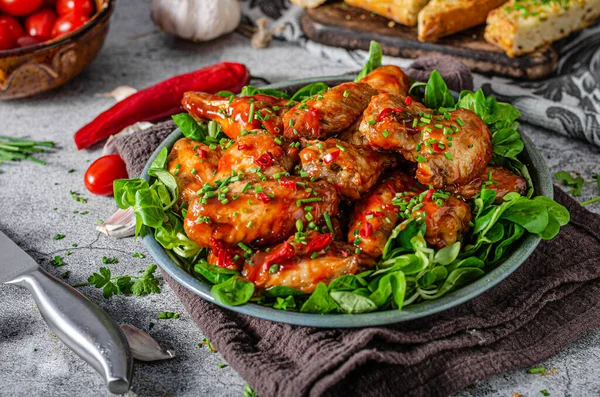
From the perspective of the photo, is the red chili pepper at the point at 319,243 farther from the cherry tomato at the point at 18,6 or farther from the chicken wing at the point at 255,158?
the cherry tomato at the point at 18,6

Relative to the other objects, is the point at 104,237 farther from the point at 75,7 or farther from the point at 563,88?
the point at 563,88

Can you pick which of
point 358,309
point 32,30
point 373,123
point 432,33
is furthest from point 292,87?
point 32,30

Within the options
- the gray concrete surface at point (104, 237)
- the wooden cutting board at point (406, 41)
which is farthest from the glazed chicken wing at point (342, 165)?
the wooden cutting board at point (406, 41)

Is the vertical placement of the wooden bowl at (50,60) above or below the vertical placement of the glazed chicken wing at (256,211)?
below

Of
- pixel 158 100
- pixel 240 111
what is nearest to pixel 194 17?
pixel 158 100

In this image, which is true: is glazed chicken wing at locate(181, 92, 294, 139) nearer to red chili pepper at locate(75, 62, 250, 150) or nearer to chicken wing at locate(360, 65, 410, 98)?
chicken wing at locate(360, 65, 410, 98)

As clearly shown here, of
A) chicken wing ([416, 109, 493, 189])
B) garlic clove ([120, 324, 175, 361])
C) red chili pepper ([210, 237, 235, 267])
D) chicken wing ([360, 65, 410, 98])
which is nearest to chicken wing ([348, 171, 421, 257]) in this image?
chicken wing ([416, 109, 493, 189])
